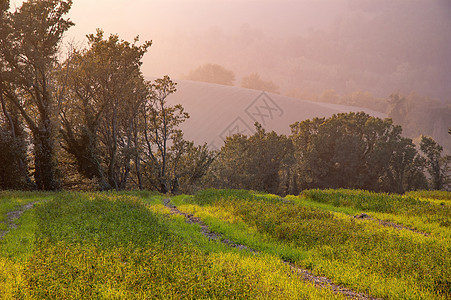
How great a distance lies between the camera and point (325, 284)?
8.52 m

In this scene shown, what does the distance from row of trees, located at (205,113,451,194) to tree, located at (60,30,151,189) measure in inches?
652

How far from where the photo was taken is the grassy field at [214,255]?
22.6 feet

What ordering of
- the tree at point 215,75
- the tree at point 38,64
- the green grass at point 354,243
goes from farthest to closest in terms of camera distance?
the tree at point 215,75 → the tree at point 38,64 → the green grass at point 354,243

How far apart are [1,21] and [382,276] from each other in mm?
31940

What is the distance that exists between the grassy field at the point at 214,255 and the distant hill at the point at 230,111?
94.3 m

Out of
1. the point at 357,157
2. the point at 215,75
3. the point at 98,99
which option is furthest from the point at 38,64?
the point at 215,75

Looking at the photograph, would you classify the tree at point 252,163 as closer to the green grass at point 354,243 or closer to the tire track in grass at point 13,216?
the green grass at point 354,243

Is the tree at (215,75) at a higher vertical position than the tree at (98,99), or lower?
higher

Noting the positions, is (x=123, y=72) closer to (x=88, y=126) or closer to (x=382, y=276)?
(x=88, y=126)

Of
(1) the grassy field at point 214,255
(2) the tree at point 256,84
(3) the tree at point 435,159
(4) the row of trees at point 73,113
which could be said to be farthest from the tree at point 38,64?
(2) the tree at point 256,84

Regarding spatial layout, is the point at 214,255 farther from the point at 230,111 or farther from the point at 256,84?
the point at 256,84

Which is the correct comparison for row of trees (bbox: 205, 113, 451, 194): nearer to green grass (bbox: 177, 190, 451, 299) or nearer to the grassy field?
green grass (bbox: 177, 190, 451, 299)

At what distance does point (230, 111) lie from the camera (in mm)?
131250

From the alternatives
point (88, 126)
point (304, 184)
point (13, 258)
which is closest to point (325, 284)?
point (13, 258)
